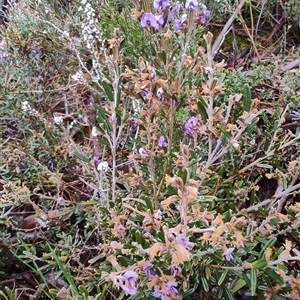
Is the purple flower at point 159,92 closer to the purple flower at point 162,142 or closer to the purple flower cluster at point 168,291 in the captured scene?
the purple flower at point 162,142

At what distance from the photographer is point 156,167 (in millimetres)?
943

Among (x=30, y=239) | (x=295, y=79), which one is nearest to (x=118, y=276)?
(x=30, y=239)

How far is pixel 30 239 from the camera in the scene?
121 cm

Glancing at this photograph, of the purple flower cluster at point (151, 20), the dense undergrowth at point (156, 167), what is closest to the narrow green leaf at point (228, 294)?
the dense undergrowth at point (156, 167)

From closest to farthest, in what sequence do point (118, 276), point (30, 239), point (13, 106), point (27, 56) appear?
point (118, 276)
point (30, 239)
point (13, 106)
point (27, 56)

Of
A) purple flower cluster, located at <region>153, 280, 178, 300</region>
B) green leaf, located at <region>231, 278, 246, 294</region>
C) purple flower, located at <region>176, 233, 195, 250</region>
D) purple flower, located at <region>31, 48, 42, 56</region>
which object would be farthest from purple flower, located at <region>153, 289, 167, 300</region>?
purple flower, located at <region>31, 48, 42, 56</region>

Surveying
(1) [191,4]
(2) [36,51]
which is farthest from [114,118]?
(2) [36,51]

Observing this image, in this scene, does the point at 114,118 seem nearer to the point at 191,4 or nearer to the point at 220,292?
the point at 191,4

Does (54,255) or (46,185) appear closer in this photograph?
(54,255)

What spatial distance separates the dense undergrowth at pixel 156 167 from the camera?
748 mm

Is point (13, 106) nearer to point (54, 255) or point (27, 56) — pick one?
point (27, 56)

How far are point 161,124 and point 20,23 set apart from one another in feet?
3.03

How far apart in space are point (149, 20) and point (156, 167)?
350mm

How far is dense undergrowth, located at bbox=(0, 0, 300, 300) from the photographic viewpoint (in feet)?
2.45
